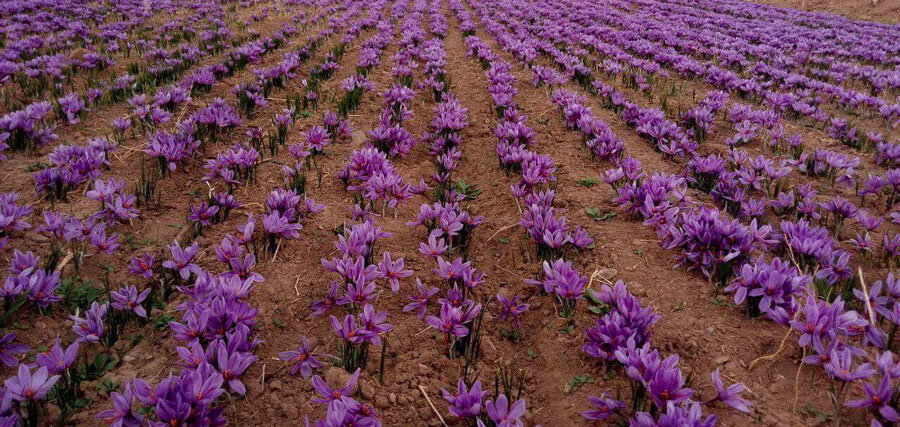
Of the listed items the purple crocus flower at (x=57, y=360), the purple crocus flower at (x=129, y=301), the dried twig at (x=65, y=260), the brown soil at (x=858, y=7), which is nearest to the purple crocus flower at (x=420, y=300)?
the purple crocus flower at (x=129, y=301)

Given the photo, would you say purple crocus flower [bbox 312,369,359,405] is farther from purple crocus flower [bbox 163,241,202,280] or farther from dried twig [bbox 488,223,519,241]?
dried twig [bbox 488,223,519,241]

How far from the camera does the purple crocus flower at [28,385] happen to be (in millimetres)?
1888

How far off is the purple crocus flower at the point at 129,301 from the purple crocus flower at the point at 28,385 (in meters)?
0.69

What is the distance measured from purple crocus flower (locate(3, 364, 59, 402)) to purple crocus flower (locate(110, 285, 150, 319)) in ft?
2.26

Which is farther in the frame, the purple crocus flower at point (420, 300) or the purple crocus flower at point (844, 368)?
the purple crocus flower at point (420, 300)

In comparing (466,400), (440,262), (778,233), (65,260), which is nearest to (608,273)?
(440,262)

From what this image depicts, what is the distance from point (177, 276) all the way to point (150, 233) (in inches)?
39.8

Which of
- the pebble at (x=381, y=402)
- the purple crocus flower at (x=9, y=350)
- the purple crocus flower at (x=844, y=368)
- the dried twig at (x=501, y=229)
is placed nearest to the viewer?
the purple crocus flower at (x=844, y=368)

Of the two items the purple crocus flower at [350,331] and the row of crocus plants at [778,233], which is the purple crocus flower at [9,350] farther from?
the row of crocus plants at [778,233]

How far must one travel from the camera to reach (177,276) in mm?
3162

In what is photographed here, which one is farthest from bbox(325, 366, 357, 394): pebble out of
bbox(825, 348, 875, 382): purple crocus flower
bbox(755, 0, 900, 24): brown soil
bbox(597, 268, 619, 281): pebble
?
bbox(755, 0, 900, 24): brown soil

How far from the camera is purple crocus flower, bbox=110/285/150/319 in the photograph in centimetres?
265

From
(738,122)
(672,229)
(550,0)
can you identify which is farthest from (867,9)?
(672,229)

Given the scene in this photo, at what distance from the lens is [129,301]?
8.84 ft
